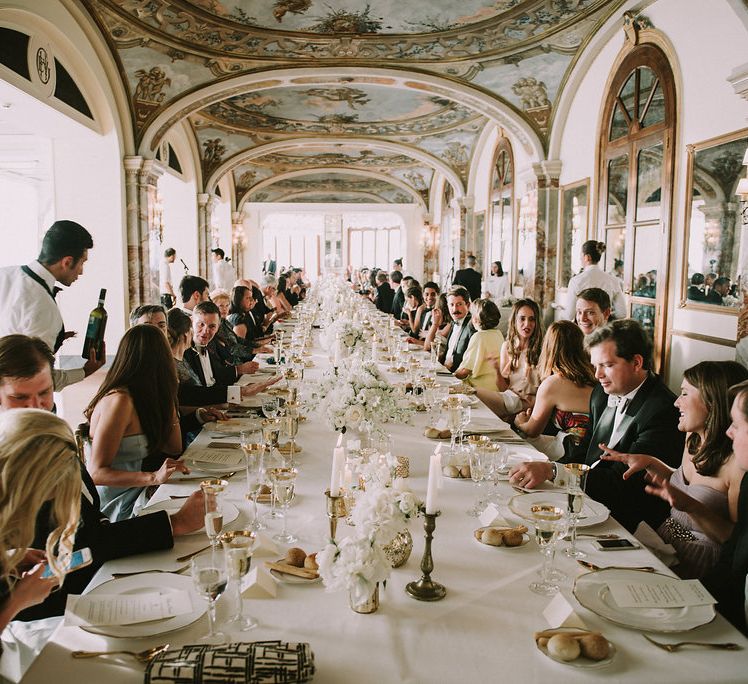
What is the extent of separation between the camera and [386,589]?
1812 millimetres

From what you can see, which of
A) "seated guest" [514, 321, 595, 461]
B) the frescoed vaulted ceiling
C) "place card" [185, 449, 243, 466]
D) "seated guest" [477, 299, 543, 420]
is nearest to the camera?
"place card" [185, 449, 243, 466]

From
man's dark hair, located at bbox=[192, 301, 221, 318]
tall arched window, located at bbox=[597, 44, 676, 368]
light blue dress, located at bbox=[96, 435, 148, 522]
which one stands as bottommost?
light blue dress, located at bbox=[96, 435, 148, 522]

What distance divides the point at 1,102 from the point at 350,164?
1391 centimetres

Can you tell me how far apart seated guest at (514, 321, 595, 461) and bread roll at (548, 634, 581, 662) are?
8.11 feet

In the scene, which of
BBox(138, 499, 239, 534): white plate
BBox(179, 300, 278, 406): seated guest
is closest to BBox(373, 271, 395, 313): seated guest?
BBox(179, 300, 278, 406): seated guest

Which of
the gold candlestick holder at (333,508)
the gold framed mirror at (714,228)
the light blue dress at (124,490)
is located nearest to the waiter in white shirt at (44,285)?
the light blue dress at (124,490)

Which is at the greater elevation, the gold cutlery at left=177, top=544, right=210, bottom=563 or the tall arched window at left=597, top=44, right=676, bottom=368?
the tall arched window at left=597, top=44, right=676, bottom=368

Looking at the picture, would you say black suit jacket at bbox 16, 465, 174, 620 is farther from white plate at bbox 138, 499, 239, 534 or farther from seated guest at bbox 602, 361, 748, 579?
seated guest at bbox 602, 361, 748, 579

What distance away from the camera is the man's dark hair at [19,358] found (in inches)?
102

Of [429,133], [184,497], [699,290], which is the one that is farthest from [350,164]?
[184,497]

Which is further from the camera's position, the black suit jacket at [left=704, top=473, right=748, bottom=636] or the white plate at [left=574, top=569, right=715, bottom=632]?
the black suit jacket at [left=704, top=473, right=748, bottom=636]

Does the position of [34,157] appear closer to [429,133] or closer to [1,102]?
[1,102]

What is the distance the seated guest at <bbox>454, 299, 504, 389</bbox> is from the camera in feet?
18.6

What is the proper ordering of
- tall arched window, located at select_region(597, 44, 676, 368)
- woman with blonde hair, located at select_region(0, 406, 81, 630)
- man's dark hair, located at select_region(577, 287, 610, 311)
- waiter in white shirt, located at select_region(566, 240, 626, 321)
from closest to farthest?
woman with blonde hair, located at select_region(0, 406, 81, 630) < man's dark hair, located at select_region(577, 287, 610, 311) < tall arched window, located at select_region(597, 44, 676, 368) < waiter in white shirt, located at select_region(566, 240, 626, 321)
